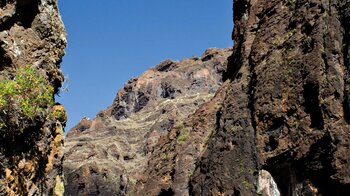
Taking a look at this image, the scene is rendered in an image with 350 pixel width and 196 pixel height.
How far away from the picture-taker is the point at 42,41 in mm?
17328

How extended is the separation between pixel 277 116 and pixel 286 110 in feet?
1.87

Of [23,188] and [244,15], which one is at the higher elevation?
[244,15]

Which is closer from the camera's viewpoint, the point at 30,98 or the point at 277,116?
the point at 30,98

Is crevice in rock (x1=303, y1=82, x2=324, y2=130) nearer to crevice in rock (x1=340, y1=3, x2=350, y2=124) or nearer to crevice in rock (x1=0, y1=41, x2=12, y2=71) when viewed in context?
crevice in rock (x1=340, y1=3, x2=350, y2=124)

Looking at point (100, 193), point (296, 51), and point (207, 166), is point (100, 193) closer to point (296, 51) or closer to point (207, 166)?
point (207, 166)

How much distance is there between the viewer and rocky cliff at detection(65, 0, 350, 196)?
60.6ft

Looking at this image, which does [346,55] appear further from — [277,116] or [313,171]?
[313,171]

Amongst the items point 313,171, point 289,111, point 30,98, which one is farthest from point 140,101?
point 30,98

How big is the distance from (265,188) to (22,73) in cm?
1392

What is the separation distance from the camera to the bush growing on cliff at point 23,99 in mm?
13472

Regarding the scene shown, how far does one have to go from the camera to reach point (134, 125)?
503ft

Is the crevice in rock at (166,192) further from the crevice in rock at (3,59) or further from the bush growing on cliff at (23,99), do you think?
the crevice in rock at (3,59)

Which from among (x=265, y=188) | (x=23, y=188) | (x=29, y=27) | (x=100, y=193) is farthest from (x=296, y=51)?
(x=100, y=193)

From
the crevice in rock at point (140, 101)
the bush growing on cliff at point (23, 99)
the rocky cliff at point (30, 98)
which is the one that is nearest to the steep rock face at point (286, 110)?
the rocky cliff at point (30, 98)
